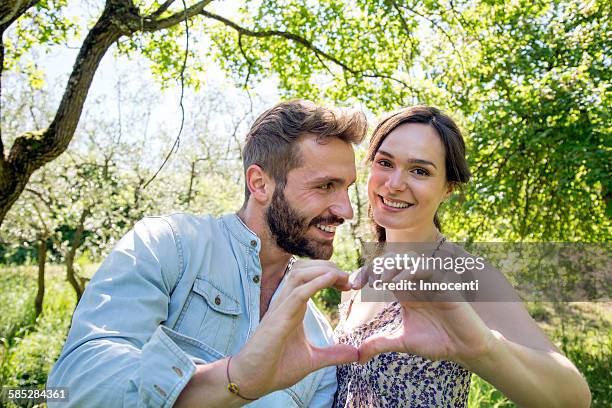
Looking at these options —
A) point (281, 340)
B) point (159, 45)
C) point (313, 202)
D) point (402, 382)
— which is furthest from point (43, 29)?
point (281, 340)

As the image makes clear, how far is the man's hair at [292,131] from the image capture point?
2242mm

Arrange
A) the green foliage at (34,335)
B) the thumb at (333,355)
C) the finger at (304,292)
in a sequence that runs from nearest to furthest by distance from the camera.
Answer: the finger at (304,292) < the thumb at (333,355) < the green foliage at (34,335)

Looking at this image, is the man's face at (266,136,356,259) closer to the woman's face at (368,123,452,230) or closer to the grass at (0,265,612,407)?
the woman's face at (368,123,452,230)

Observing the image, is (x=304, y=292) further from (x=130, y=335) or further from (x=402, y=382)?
(x=402, y=382)

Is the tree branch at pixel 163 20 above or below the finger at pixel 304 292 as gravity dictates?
above

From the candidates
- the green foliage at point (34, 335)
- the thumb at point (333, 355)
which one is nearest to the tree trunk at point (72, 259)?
the green foliage at point (34, 335)

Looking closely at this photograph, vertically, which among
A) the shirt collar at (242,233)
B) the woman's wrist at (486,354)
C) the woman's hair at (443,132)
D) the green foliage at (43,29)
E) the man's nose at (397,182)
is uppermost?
the green foliage at (43,29)

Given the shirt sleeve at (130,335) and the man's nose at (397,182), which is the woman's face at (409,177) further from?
the shirt sleeve at (130,335)

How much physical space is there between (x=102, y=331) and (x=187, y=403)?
356mm

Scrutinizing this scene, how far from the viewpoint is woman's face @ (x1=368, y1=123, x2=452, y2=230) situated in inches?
90.2

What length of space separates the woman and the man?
0.55 feet

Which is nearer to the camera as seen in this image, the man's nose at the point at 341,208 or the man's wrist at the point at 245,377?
the man's wrist at the point at 245,377

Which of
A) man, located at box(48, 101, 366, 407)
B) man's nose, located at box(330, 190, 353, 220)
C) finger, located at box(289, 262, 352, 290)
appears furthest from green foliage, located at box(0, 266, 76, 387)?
finger, located at box(289, 262, 352, 290)

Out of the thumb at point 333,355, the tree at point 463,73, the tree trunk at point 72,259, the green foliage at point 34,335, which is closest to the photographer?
the thumb at point 333,355
